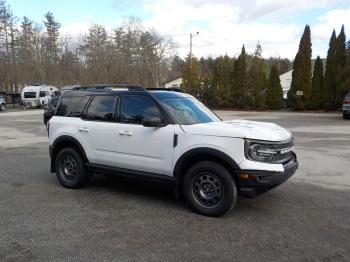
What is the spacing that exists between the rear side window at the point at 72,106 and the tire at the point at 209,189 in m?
2.54

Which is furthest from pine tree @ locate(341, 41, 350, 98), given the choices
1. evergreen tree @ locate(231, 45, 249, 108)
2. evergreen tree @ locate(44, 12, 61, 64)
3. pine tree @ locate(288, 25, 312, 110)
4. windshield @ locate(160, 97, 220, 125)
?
evergreen tree @ locate(44, 12, 61, 64)

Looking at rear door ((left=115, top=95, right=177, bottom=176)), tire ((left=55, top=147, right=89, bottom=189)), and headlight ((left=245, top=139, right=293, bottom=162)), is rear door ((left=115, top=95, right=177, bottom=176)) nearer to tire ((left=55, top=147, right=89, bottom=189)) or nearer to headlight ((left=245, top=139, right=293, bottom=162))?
tire ((left=55, top=147, right=89, bottom=189))

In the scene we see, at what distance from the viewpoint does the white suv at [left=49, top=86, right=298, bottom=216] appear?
514cm

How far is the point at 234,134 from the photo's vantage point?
5.15 meters

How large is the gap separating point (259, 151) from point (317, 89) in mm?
29861

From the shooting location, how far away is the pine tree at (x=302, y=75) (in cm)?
3281

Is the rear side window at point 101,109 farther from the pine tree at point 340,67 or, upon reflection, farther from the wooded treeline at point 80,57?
the wooded treeline at point 80,57

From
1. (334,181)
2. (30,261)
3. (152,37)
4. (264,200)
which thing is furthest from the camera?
(152,37)

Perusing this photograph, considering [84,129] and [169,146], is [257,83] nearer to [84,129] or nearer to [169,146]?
[84,129]

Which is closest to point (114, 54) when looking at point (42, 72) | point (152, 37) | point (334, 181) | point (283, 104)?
point (152, 37)

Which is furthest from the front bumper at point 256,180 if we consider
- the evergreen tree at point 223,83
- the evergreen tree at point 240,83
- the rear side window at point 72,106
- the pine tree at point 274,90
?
the evergreen tree at point 223,83

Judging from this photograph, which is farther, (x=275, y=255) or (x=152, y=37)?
(x=152, y=37)

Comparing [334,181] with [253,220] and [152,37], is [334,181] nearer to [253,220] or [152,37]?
[253,220]

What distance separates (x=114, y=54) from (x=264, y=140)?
5485 centimetres
